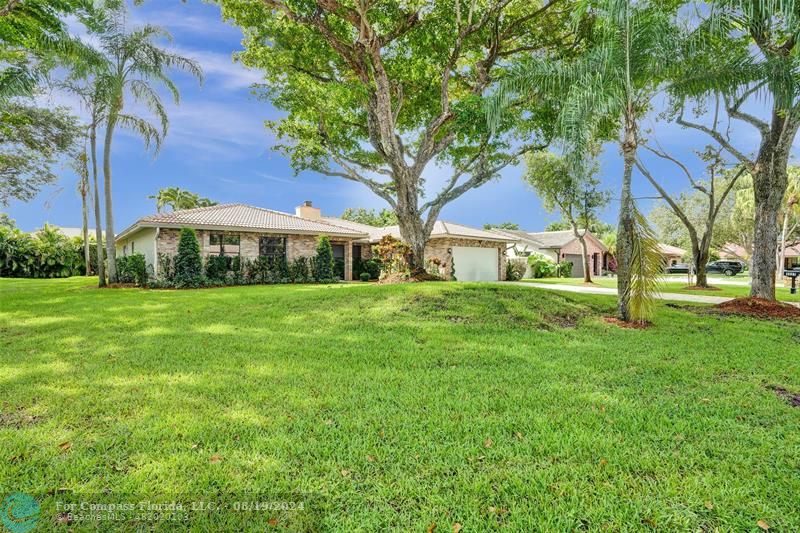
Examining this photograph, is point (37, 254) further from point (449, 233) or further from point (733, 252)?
point (733, 252)

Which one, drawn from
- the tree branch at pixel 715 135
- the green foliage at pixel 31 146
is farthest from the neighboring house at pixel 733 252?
the green foliage at pixel 31 146

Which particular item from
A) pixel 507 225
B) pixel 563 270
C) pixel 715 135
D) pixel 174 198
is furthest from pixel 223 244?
pixel 507 225

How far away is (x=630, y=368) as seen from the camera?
17.2 feet

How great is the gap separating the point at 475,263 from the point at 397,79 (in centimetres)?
1338

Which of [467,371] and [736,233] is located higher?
→ [736,233]

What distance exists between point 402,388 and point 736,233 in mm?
47163

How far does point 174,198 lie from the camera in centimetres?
4581

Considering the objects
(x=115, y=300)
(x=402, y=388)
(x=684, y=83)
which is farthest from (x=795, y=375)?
(x=115, y=300)

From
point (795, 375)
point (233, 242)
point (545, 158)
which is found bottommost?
point (795, 375)

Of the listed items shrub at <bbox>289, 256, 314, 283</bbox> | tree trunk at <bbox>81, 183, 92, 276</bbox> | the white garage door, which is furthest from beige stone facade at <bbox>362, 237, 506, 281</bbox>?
tree trunk at <bbox>81, 183, 92, 276</bbox>

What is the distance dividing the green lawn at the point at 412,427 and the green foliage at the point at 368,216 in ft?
131

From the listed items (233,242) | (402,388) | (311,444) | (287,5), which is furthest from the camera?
(233,242)

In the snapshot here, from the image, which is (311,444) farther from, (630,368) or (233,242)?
(233,242)

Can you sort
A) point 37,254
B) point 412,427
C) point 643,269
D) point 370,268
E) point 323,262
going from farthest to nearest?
point 37,254 < point 370,268 < point 323,262 < point 643,269 < point 412,427
